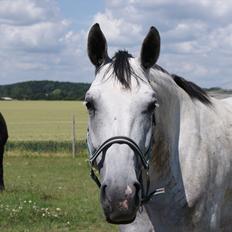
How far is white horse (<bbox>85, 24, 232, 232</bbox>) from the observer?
2758 millimetres

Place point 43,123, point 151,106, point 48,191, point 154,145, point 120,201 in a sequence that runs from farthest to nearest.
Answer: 1. point 43,123
2. point 48,191
3. point 154,145
4. point 151,106
5. point 120,201

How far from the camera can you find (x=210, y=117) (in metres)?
3.89

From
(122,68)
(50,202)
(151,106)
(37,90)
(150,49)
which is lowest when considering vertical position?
(37,90)

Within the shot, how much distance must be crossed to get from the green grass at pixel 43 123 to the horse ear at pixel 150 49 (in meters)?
23.4

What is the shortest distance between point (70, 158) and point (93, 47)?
17718mm

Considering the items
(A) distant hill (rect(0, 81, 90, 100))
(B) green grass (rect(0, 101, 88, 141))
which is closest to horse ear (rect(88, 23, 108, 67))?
(B) green grass (rect(0, 101, 88, 141))

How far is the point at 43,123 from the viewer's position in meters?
38.1

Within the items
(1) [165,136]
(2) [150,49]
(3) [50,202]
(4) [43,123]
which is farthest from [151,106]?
(4) [43,123]

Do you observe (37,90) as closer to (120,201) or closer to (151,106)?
(151,106)

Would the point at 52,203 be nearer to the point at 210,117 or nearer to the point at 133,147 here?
the point at 210,117

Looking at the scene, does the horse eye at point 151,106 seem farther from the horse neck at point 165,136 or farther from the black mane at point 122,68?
the horse neck at point 165,136

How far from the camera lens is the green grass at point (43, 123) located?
95.8 ft

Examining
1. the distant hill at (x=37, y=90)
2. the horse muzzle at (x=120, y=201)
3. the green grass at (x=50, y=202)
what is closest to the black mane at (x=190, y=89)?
the horse muzzle at (x=120, y=201)

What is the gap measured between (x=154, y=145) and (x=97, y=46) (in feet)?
2.30
